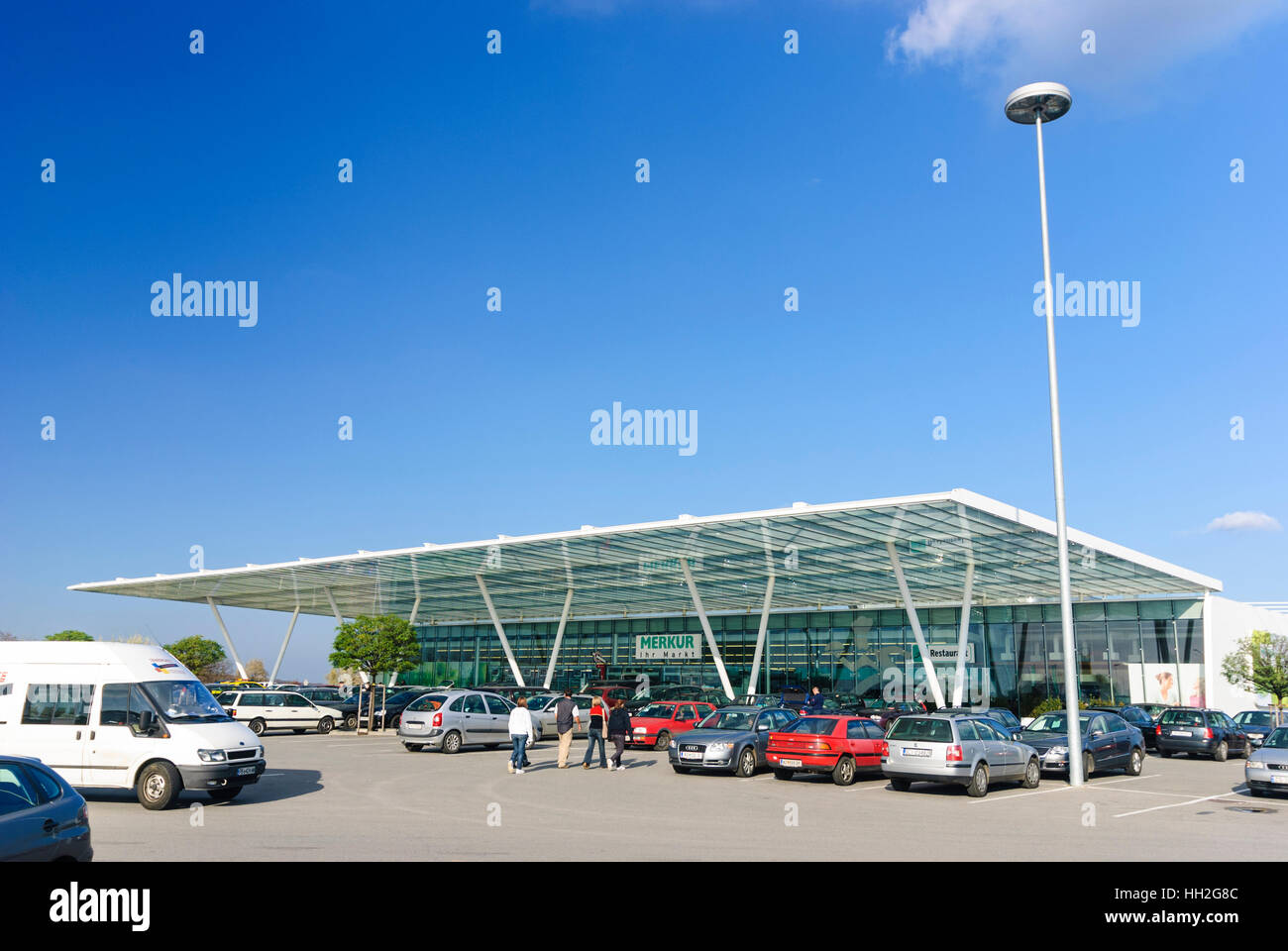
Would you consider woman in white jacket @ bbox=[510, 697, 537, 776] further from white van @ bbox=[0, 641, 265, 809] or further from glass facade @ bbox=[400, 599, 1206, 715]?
glass facade @ bbox=[400, 599, 1206, 715]

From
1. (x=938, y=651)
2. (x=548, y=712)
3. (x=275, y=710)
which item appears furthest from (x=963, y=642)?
(x=275, y=710)

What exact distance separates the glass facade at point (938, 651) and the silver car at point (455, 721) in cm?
2667

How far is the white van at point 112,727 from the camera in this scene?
45.8 feet

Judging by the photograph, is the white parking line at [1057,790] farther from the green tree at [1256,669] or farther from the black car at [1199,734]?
the green tree at [1256,669]

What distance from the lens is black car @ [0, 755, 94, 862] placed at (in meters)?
6.39

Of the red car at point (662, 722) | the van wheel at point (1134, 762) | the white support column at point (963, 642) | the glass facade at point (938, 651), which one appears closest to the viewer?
the van wheel at point (1134, 762)

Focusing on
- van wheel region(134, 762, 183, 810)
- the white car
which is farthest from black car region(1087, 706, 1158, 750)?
van wheel region(134, 762, 183, 810)

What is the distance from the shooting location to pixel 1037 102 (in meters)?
20.6

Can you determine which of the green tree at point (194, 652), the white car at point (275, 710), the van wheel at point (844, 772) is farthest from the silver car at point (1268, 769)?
the green tree at point (194, 652)

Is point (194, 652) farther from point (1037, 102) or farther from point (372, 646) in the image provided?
point (1037, 102)

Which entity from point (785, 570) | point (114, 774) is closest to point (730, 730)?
point (114, 774)

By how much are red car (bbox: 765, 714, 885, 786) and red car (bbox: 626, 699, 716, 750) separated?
748cm
